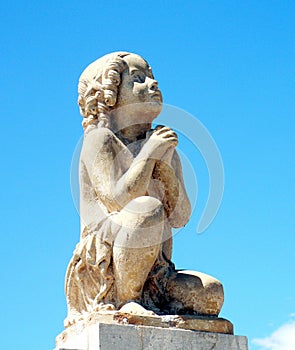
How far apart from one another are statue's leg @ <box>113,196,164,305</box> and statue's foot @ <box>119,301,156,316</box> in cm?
20

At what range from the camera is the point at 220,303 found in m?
8.88

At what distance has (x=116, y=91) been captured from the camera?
9.33 meters

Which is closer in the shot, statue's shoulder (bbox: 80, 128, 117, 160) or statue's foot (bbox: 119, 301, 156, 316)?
statue's foot (bbox: 119, 301, 156, 316)

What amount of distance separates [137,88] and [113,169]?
1.11 metres

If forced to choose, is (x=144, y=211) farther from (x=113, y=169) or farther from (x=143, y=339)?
(x=143, y=339)

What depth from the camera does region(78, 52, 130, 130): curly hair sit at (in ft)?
30.5

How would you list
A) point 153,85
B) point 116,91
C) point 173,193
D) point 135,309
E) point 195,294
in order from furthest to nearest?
point 153,85 < point 116,91 < point 173,193 < point 195,294 < point 135,309

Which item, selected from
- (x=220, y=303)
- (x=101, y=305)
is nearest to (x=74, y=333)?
(x=101, y=305)

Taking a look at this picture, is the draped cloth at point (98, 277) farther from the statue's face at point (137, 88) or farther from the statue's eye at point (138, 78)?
the statue's eye at point (138, 78)

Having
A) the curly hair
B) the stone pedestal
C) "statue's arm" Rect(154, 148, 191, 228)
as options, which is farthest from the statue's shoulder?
the stone pedestal

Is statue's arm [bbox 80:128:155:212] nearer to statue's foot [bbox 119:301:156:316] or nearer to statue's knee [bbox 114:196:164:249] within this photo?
statue's knee [bbox 114:196:164:249]

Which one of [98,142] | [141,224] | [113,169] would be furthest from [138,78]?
[141,224]

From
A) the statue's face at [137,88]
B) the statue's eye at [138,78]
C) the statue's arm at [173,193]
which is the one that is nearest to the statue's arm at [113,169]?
the statue's arm at [173,193]

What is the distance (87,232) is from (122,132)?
1332 mm
